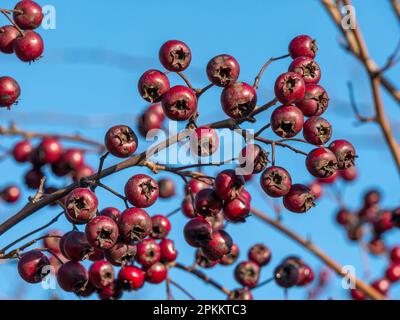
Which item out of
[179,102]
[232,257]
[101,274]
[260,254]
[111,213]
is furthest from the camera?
[260,254]

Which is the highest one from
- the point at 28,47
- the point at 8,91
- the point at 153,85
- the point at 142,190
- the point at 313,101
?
the point at 28,47

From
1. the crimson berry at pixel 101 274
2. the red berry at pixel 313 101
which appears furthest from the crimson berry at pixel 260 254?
the red berry at pixel 313 101

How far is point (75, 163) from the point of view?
13.9ft

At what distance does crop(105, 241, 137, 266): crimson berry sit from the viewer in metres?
2.61

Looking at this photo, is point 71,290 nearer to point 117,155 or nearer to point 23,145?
point 117,155

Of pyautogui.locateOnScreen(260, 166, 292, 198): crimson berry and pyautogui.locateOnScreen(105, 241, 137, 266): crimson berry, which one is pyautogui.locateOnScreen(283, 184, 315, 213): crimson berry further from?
pyautogui.locateOnScreen(105, 241, 137, 266): crimson berry

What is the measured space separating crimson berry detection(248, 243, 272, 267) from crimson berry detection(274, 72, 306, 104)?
1.34 m

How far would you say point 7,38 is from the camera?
2875mm

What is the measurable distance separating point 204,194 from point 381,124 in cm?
128

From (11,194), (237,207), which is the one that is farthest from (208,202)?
(11,194)

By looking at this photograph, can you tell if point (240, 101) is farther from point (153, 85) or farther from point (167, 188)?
point (167, 188)

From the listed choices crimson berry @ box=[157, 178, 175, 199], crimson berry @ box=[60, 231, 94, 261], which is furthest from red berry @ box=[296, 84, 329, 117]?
crimson berry @ box=[157, 178, 175, 199]

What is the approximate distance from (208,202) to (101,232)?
0.48 m
